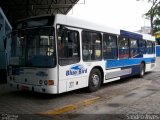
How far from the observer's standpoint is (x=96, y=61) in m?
9.99

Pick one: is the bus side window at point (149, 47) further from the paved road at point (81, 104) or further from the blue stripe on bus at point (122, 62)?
the paved road at point (81, 104)

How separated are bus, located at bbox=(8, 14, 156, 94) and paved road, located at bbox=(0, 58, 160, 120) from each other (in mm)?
400

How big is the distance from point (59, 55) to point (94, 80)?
237 centimetres

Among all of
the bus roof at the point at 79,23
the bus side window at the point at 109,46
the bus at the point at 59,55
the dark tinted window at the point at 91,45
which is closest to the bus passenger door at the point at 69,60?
the bus at the point at 59,55

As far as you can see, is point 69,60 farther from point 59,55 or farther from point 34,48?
point 34,48

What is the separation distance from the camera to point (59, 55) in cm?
809

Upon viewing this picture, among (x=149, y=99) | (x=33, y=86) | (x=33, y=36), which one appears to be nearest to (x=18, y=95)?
(x=33, y=86)

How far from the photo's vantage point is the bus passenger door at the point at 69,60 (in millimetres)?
8180

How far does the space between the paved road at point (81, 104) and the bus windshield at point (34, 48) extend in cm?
119

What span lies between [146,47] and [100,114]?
9224 mm

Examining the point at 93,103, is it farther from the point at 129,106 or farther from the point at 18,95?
the point at 18,95

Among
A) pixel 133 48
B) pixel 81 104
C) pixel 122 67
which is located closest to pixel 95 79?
pixel 81 104

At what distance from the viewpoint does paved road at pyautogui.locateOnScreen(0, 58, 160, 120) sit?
6844 mm

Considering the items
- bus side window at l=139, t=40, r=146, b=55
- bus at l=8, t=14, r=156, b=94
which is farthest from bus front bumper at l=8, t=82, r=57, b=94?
bus side window at l=139, t=40, r=146, b=55
